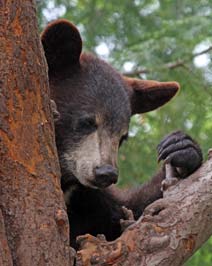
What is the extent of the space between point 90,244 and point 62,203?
405 millimetres

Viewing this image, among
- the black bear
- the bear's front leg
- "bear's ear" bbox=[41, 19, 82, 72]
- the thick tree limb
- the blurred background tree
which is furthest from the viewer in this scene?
the blurred background tree

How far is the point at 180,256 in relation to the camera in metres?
3.45

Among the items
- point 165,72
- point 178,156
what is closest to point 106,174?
point 178,156

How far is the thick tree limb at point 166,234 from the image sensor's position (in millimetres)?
3322

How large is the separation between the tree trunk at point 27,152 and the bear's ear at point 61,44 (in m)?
1.27

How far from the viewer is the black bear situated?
426 cm

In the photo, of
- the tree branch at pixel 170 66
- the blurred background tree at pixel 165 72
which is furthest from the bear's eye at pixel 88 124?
the tree branch at pixel 170 66

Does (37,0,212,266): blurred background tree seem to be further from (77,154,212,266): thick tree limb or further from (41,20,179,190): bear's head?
(77,154,212,266): thick tree limb

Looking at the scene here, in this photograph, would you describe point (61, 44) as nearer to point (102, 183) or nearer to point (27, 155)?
point (102, 183)

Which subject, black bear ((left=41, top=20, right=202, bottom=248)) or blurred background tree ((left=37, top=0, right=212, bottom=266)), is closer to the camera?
black bear ((left=41, top=20, right=202, bottom=248))

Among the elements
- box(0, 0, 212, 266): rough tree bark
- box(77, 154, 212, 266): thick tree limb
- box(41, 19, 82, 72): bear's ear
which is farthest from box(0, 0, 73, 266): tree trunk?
box(41, 19, 82, 72): bear's ear

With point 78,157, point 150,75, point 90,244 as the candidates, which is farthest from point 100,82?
point 150,75

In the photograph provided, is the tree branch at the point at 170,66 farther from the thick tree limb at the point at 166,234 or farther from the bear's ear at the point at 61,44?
the thick tree limb at the point at 166,234

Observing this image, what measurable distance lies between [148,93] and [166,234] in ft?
6.25
